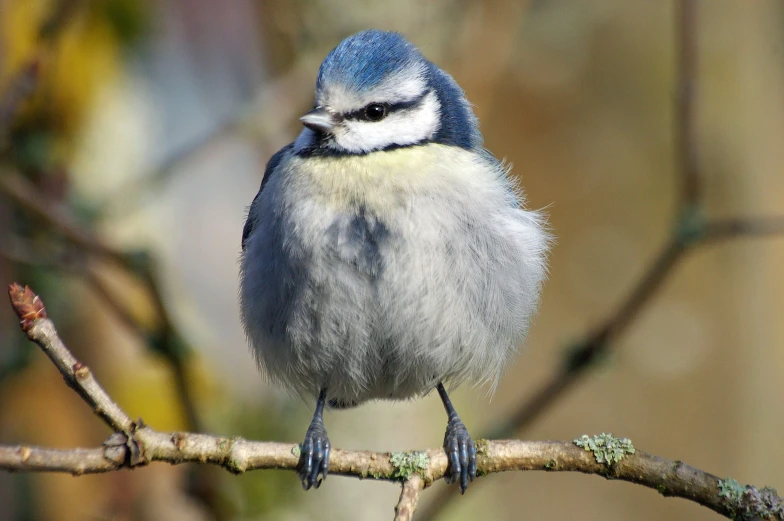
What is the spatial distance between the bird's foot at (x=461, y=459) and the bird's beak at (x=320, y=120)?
89cm

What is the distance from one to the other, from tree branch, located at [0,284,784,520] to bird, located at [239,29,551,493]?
255 mm

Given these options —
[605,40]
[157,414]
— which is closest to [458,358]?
[157,414]

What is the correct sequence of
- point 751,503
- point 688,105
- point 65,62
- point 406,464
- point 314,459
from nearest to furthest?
point 751,503 → point 406,464 → point 314,459 → point 688,105 → point 65,62

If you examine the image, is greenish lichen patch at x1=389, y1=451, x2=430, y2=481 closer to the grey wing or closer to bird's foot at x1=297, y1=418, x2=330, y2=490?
bird's foot at x1=297, y1=418, x2=330, y2=490

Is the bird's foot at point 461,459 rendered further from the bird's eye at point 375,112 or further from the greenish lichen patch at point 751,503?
the bird's eye at point 375,112

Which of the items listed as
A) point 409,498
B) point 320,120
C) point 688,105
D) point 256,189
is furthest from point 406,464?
point 256,189

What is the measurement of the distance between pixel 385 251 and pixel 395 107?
1.49ft

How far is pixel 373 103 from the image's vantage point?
230 cm

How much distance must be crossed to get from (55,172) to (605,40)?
128 inches

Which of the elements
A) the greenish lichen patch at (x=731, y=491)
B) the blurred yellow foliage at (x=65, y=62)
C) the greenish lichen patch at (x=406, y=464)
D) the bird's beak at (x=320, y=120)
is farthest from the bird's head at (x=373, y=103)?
the blurred yellow foliage at (x=65, y=62)

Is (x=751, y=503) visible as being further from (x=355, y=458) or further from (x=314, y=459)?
(x=314, y=459)

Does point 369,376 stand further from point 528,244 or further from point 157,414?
point 157,414

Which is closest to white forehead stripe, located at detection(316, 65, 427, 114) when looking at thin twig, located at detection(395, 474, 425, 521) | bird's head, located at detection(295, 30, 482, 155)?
bird's head, located at detection(295, 30, 482, 155)

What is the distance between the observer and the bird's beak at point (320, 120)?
2.23 metres
